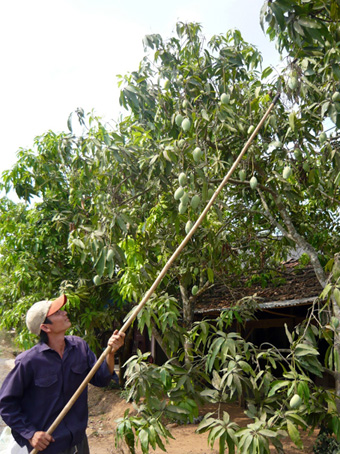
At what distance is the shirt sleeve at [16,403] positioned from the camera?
2.22 m

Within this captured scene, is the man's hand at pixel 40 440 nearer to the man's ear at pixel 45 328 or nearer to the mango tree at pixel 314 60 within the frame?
the man's ear at pixel 45 328

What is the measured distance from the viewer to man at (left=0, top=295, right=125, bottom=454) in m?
2.26

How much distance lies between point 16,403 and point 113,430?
16.6 feet

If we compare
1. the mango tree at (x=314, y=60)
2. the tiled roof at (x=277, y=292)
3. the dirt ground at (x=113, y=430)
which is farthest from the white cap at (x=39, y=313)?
the tiled roof at (x=277, y=292)

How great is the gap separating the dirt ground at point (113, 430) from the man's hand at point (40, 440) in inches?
89.6

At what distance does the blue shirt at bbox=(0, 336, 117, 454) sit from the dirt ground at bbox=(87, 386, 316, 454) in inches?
83.5

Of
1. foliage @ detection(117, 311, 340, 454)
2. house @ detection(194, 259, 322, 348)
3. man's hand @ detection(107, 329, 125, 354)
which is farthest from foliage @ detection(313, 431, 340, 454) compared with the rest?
man's hand @ detection(107, 329, 125, 354)

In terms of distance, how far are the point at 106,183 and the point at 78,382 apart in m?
2.48

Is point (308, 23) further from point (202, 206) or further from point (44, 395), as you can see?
point (44, 395)

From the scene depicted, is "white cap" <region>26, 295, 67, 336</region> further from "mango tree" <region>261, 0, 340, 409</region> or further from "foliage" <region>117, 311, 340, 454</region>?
"mango tree" <region>261, 0, 340, 409</region>

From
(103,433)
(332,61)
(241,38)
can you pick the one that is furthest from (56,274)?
(332,61)

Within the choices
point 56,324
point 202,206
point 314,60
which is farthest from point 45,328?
point 314,60

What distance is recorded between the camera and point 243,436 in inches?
110

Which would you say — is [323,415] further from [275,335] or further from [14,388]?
[275,335]
